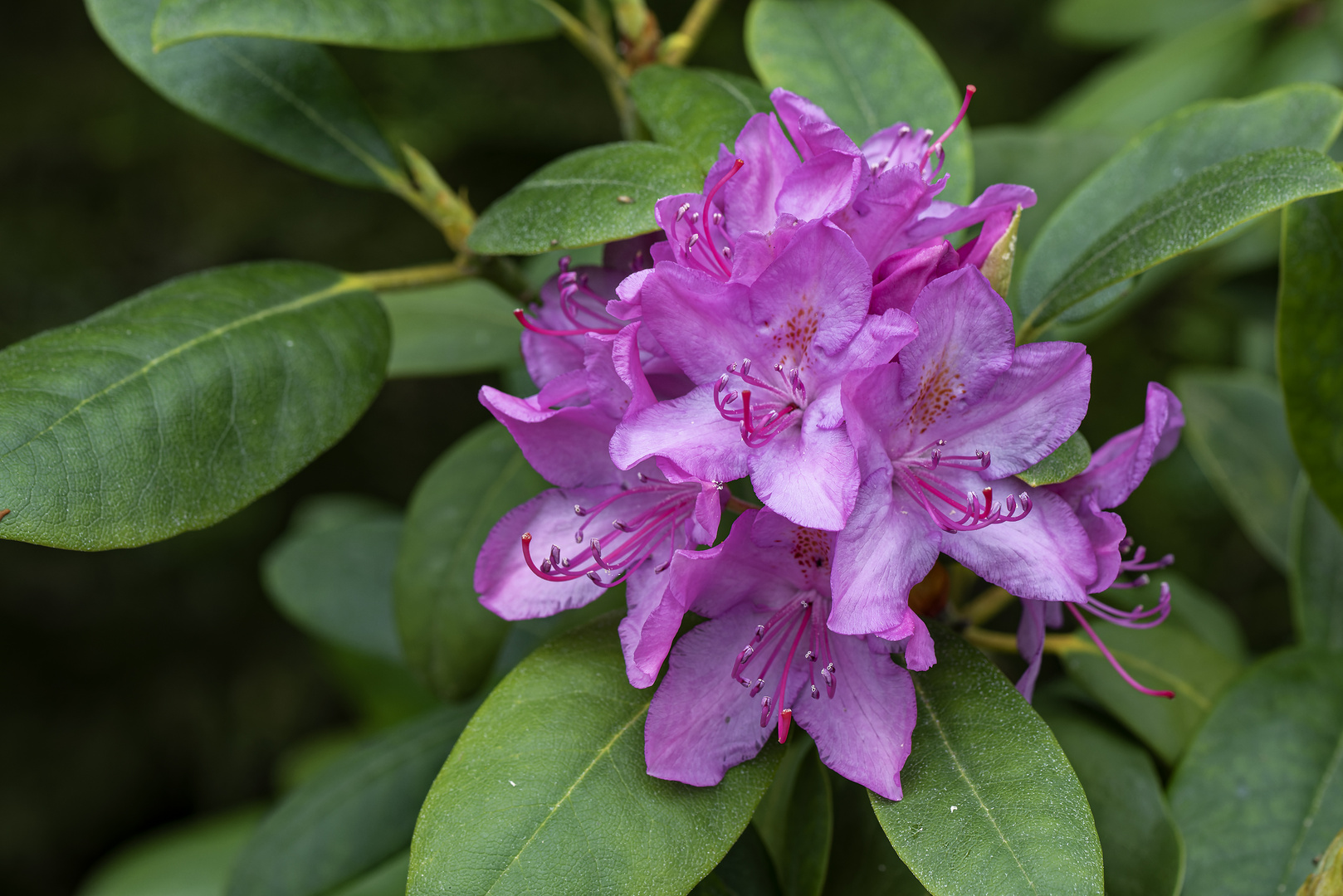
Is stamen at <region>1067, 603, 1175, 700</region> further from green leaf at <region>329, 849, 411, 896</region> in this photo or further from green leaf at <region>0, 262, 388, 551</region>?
green leaf at <region>329, 849, 411, 896</region>

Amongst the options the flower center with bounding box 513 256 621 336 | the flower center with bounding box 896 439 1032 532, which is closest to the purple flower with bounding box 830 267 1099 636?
the flower center with bounding box 896 439 1032 532

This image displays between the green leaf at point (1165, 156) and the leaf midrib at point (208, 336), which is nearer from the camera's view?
the leaf midrib at point (208, 336)

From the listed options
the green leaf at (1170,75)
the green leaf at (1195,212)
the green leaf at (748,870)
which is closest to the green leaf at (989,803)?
the green leaf at (748,870)

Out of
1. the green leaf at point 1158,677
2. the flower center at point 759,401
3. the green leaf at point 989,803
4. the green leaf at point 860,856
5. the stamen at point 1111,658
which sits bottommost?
the green leaf at point 1158,677

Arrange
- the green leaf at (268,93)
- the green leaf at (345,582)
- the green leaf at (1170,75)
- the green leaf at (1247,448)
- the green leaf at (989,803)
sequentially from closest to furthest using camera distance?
the green leaf at (989,803) < the green leaf at (268,93) < the green leaf at (1247,448) < the green leaf at (345,582) < the green leaf at (1170,75)

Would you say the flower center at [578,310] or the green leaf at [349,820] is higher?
the flower center at [578,310]

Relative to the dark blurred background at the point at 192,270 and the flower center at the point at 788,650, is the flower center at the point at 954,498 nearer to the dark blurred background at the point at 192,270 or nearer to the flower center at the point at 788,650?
the flower center at the point at 788,650
